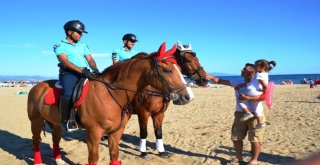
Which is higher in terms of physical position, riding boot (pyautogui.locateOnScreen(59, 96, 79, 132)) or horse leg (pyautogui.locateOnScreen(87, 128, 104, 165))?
riding boot (pyautogui.locateOnScreen(59, 96, 79, 132))

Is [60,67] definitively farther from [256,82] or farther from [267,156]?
[267,156]

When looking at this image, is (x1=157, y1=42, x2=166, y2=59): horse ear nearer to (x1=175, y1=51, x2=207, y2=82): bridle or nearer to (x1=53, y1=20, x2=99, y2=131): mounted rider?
(x1=53, y1=20, x2=99, y2=131): mounted rider

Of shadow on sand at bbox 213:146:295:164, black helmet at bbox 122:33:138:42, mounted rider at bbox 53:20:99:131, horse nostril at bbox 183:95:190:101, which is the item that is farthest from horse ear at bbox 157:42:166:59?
shadow on sand at bbox 213:146:295:164

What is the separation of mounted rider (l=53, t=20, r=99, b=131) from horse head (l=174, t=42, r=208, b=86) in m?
1.99

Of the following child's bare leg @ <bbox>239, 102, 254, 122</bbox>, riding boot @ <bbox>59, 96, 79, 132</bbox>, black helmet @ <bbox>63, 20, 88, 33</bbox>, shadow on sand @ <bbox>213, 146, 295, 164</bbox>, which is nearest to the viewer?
riding boot @ <bbox>59, 96, 79, 132</bbox>

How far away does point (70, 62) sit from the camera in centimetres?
509

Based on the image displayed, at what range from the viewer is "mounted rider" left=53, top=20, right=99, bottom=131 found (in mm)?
4981

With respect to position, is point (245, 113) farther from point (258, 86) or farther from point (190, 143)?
point (190, 143)

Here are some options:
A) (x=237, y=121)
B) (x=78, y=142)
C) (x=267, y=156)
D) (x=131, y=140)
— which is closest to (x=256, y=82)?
(x=237, y=121)

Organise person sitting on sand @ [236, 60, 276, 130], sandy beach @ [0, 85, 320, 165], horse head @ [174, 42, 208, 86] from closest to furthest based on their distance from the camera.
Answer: person sitting on sand @ [236, 60, 276, 130]
horse head @ [174, 42, 208, 86]
sandy beach @ [0, 85, 320, 165]

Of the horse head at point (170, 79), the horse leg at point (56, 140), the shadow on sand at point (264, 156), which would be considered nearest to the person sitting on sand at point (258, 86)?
the shadow on sand at point (264, 156)

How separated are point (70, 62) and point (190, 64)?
8.69 ft

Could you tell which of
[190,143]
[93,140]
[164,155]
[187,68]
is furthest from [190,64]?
[93,140]

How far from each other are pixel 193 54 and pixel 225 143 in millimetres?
2650
